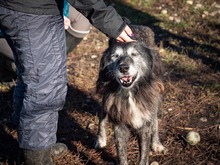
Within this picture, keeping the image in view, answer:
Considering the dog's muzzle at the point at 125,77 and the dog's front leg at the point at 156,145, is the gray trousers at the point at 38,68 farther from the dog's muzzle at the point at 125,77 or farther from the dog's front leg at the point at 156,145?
the dog's front leg at the point at 156,145

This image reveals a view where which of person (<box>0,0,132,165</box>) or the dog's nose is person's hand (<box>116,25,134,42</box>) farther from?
the dog's nose

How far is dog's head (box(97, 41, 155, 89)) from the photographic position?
3.33 metres

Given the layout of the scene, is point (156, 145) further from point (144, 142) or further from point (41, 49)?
point (41, 49)

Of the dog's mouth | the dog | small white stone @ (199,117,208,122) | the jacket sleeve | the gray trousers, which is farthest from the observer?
small white stone @ (199,117,208,122)

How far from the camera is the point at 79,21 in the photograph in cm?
533

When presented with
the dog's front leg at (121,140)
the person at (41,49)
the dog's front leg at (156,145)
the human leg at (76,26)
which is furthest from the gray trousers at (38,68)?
the human leg at (76,26)

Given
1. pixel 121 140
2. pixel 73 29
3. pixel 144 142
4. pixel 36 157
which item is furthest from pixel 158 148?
pixel 73 29

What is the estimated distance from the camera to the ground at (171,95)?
161 inches

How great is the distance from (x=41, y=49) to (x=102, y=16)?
1.95 feet

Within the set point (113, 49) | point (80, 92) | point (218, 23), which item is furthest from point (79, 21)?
point (218, 23)

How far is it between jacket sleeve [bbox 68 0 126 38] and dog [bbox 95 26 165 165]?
1.62 feet

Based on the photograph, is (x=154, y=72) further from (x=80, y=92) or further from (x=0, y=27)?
(x=80, y=92)

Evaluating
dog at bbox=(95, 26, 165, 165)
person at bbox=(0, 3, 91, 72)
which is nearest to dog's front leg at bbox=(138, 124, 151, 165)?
dog at bbox=(95, 26, 165, 165)

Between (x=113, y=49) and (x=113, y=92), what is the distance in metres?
0.43
